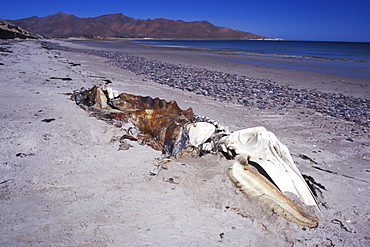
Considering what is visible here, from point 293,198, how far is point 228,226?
0.81 metres

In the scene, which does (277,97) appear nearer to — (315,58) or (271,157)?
(271,157)

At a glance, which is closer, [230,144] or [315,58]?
[230,144]

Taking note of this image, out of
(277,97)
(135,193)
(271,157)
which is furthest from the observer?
(277,97)

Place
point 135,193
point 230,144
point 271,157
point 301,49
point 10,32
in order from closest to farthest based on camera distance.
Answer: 1. point 135,193
2. point 271,157
3. point 230,144
4. point 10,32
5. point 301,49

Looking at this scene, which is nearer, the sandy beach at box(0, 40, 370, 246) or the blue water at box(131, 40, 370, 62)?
the sandy beach at box(0, 40, 370, 246)

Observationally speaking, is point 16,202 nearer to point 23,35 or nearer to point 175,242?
point 175,242

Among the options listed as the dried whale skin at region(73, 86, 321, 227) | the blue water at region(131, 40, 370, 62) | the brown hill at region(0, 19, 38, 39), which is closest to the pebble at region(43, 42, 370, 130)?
the dried whale skin at region(73, 86, 321, 227)

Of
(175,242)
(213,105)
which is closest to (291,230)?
(175,242)

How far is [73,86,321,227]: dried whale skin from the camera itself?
8.29ft

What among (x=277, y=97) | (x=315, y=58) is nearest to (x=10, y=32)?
(x=315, y=58)

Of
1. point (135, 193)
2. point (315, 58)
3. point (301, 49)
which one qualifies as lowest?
point (135, 193)

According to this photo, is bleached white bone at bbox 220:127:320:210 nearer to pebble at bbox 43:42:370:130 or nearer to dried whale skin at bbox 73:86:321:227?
dried whale skin at bbox 73:86:321:227

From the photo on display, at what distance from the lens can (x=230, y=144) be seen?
9.98ft

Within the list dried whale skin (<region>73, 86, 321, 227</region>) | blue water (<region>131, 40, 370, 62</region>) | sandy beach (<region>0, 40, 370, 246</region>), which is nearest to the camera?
sandy beach (<region>0, 40, 370, 246</region>)
